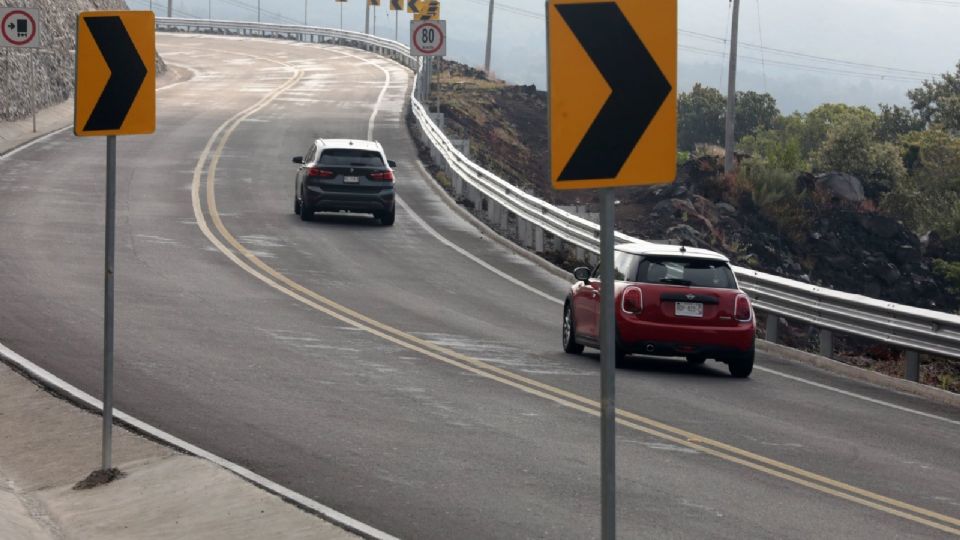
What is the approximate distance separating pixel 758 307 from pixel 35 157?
2301cm

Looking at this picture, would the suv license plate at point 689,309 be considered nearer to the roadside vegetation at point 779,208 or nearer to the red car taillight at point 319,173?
the red car taillight at point 319,173

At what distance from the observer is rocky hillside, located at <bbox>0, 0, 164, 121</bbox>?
151ft

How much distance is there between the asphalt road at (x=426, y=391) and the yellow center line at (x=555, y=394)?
4 centimetres

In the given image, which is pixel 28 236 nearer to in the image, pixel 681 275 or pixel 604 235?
pixel 681 275

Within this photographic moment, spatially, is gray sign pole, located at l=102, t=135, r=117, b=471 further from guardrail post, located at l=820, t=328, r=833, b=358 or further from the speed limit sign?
the speed limit sign

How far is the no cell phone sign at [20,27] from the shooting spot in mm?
37878

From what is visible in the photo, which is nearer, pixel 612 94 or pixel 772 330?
pixel 612 94

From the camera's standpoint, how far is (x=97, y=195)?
3262 centimetres

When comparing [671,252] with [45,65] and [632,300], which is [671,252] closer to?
[632,300]

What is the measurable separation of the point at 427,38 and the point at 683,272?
26.3 m

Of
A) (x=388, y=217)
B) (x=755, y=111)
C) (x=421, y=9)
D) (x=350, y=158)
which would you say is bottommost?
(x=388, y=217)

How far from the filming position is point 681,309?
17031 mm

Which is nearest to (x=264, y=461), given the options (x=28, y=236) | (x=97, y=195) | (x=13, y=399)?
(x=13, y=399)

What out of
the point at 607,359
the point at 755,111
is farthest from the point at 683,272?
the point at 755,111
